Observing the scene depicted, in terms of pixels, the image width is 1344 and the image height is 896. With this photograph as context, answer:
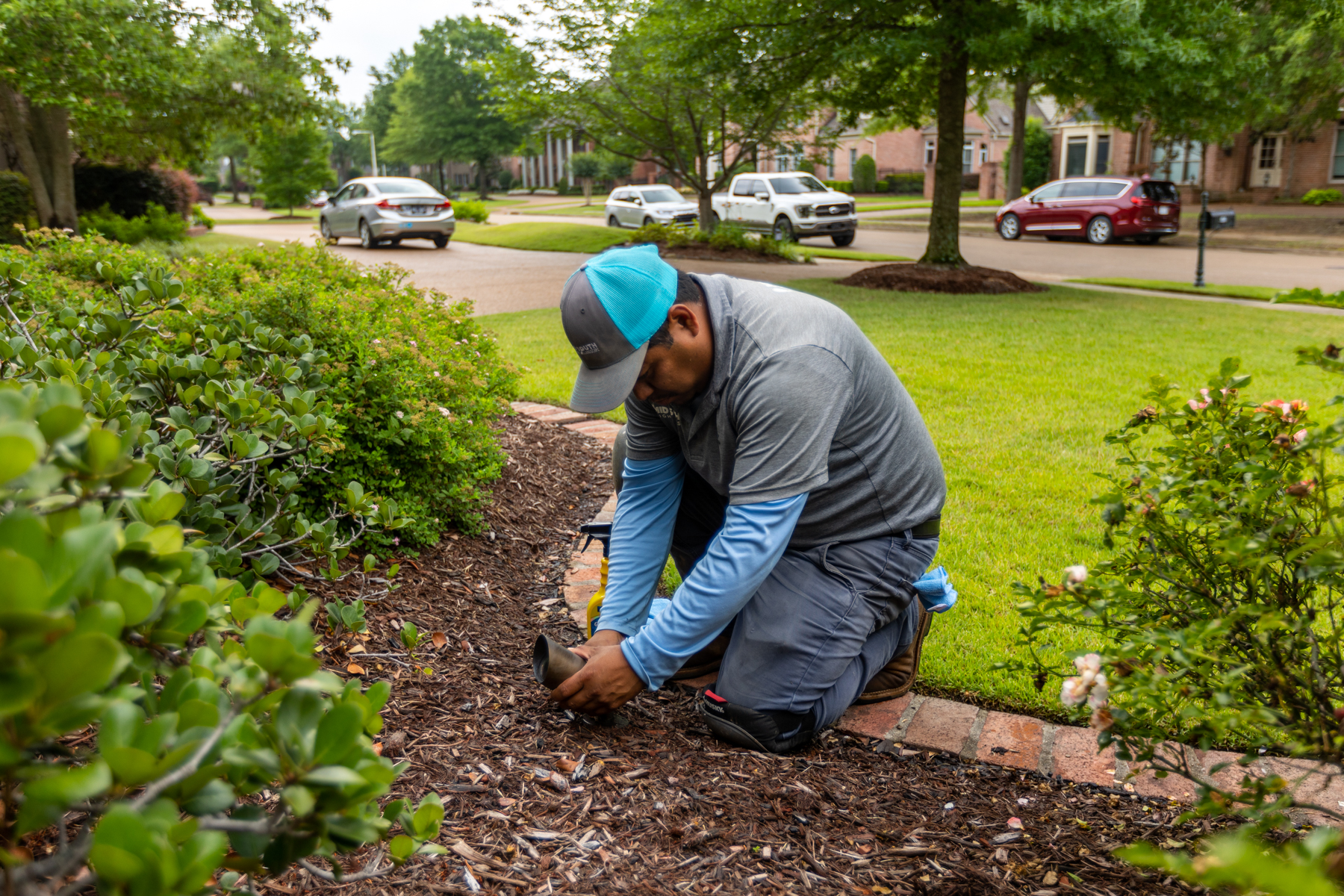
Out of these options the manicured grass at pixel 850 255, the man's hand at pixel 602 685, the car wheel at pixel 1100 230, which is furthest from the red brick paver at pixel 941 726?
the car wheel at pixel 1100 230

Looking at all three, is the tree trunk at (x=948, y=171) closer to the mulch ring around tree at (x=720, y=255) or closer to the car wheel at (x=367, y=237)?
the mulch ring around tree at (x=720, y=255)

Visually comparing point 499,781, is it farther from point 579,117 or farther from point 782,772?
point 579,117

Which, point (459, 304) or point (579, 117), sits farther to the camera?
point (579, 117)

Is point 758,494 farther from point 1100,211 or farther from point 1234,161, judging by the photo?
point 1234,161

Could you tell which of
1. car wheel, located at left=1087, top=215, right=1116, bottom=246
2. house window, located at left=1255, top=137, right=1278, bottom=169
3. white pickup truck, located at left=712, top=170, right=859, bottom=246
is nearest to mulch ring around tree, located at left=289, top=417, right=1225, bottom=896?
white pickup truck, located at left=712, top=170, right=859, bottom=246

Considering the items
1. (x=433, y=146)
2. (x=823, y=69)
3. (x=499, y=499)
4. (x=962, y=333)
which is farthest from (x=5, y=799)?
(x=433, y=146)

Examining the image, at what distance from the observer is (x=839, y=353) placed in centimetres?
249

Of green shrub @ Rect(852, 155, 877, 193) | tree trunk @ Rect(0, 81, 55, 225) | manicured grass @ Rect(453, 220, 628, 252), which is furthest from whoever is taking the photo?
green shrub @ Rect(852, 155, 877, 193)

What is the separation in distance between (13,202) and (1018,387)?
16.7m

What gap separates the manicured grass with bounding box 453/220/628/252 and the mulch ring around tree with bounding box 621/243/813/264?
2190mm

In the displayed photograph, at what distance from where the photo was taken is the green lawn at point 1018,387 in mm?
3482

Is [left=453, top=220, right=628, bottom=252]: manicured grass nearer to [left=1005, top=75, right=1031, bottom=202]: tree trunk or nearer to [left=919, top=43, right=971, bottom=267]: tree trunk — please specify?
[left=919, top=43, right=971, bottom=267]: tree trunk

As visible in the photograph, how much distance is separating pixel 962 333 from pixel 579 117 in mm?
12229

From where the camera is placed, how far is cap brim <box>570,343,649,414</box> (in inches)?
92.6
